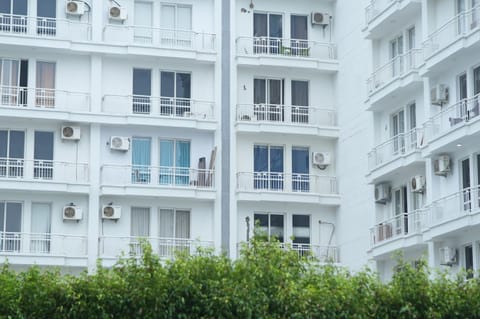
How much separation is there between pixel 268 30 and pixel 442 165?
1360cm

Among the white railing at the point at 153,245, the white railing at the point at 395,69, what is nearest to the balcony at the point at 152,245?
the white railing at the point at 153,245

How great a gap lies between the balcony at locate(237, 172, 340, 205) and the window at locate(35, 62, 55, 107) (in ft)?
22.6

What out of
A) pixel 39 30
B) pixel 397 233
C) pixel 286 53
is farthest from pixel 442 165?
pixel 39 30

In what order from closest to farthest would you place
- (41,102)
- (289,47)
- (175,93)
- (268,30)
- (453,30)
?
1. (453,30)
2. (41,102)
3. (175,93)
4. (289,47)
5. (268,30)

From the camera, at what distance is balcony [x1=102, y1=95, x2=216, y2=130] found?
5078 centimetres

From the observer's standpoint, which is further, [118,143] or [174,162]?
[174,162]

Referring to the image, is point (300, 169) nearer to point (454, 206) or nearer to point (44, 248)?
point (44, 248)

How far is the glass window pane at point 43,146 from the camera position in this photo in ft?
166

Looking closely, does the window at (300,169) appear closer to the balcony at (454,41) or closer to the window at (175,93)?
the window at (175,93)

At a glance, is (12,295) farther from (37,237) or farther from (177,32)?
(177,32)

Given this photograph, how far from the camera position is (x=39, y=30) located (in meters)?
51.4

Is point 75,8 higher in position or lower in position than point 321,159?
higher

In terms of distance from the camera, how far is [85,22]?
170 feet

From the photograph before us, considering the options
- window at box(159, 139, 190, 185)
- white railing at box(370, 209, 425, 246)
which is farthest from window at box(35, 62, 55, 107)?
white railing at box(370, 209, 425, 246)
